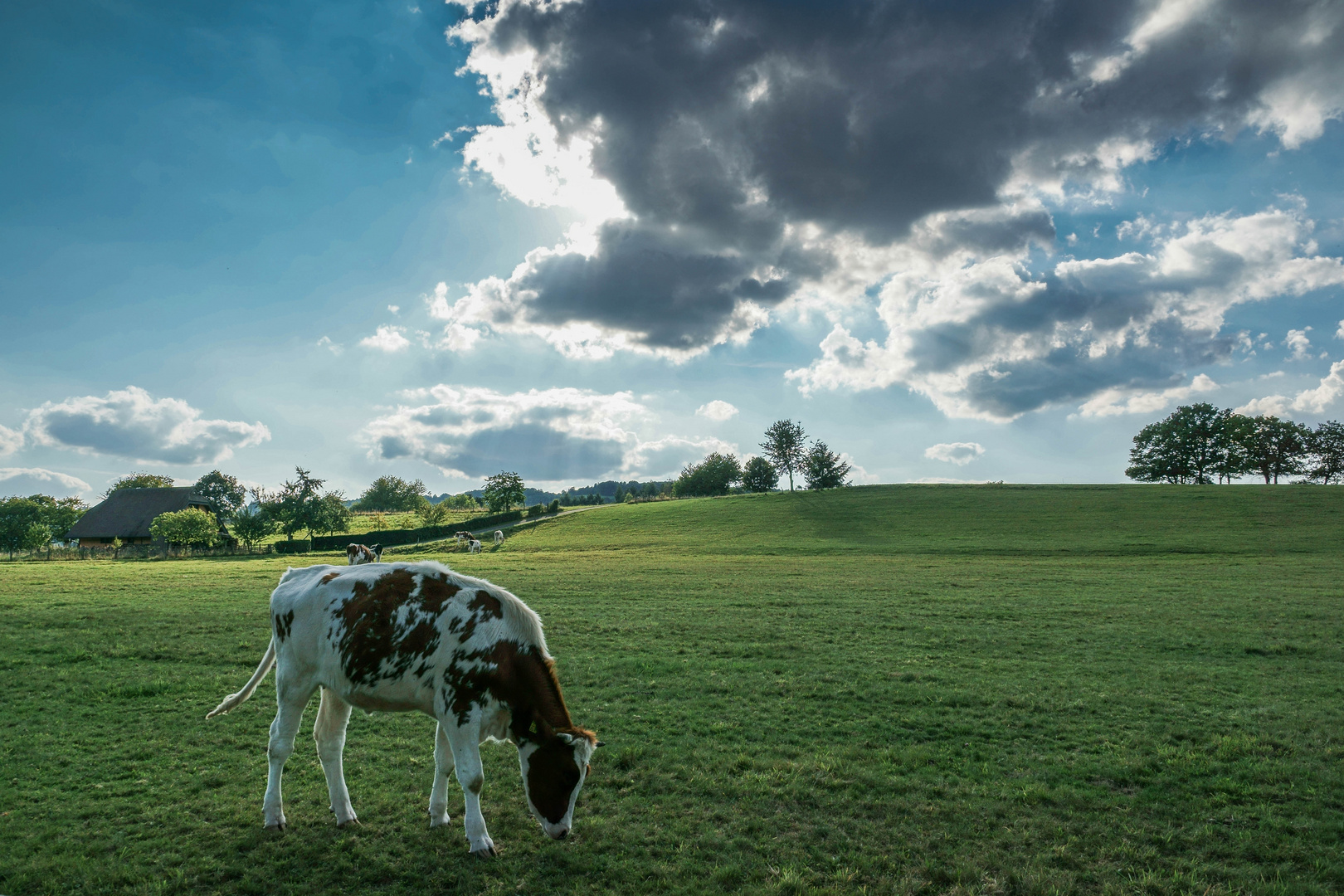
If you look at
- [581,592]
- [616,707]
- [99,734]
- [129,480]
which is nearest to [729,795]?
[616,707]

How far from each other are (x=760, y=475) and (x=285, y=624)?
124 metres

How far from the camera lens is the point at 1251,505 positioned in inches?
2253

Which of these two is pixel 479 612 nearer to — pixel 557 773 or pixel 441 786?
pixel 557 773

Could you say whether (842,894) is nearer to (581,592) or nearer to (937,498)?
(581,592)

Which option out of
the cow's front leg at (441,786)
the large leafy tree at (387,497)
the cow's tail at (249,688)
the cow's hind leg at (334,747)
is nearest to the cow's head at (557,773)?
the cow's front leg at (441,786)

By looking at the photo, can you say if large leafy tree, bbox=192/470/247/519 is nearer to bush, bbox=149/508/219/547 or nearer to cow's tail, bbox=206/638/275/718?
bush, bbox=149/508/219/547

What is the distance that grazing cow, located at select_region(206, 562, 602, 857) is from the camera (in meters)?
5.90

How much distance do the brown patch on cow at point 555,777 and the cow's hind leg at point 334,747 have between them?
2.17 meters

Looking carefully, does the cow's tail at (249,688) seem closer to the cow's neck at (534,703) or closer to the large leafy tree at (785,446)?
the cow's neck at (534,703)

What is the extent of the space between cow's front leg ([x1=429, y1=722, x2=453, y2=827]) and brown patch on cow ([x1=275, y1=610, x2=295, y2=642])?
72.6 inches

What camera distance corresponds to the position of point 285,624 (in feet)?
21.0

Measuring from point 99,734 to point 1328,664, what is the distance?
22506 millimetres

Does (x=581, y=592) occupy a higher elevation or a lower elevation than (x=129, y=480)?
lower

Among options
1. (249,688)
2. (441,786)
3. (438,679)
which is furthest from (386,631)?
(249,688)
